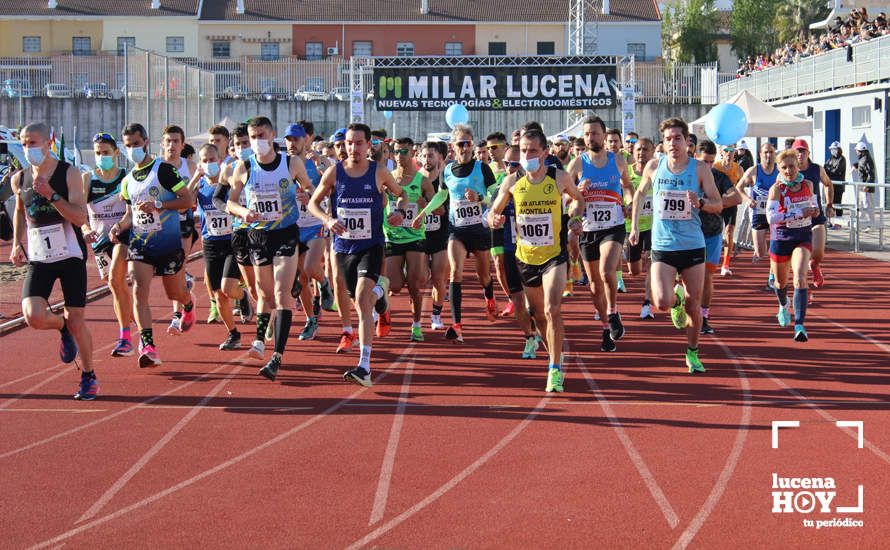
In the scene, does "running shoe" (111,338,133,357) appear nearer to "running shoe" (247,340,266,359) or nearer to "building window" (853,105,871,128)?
"running shoe" (247,340,266,359)

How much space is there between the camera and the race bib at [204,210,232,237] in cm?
1194

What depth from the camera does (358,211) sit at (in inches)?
396

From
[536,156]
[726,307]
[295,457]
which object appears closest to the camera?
[295,457]

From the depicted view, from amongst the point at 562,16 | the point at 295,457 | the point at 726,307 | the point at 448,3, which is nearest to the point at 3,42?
the point at 448,3

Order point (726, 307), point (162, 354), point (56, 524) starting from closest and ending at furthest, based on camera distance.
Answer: point (56, 524), point (162, 354), point (726, 307)

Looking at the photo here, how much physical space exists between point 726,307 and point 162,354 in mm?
7180

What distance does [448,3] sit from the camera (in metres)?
65.2

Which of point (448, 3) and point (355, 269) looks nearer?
point (355, 269)

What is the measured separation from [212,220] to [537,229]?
3962 mm

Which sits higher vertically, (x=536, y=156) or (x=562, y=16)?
(x=562, y=16)

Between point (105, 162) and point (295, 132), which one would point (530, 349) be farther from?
point (105, 162)

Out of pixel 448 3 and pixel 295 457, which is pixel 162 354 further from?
pixel 448 3

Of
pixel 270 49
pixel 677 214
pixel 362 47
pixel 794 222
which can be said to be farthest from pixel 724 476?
pixel 270 49

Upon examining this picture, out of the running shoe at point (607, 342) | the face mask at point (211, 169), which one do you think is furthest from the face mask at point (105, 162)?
the running shoe at point (607, 342)
